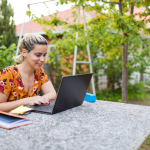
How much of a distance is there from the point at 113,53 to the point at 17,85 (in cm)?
338

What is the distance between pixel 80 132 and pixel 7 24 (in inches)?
477

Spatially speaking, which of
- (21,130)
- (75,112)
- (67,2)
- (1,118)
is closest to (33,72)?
(75,112)

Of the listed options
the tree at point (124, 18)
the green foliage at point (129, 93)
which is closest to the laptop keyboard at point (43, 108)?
the tree at point (124, 18)

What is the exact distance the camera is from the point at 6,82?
1689 mm

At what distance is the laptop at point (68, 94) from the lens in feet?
4.56

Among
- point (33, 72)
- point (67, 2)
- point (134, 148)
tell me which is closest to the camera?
point (134, 148)

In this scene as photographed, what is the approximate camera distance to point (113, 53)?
4785 millimetres

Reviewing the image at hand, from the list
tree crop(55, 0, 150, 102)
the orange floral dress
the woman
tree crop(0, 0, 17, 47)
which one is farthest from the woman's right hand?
tree crop(0, 0, 17, 47)

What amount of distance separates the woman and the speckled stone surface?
27cm

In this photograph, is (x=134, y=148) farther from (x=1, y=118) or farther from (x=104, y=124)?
(x=1, y=118)

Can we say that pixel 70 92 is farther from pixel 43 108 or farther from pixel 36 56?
pixel 36 56

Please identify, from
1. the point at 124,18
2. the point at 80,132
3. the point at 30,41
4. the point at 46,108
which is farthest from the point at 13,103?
the point at 124,18

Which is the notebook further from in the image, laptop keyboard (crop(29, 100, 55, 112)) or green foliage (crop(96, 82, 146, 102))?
green foliage (crop(96, 82, 146, 102))

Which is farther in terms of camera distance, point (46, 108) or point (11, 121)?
point (46, 108)
